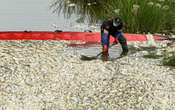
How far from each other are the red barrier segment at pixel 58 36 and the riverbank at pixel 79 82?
1162 millimetres

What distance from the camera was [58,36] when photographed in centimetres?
809

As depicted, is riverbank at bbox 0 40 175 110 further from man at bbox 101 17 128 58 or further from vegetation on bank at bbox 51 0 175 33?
vegetation on bank at bbox 51 0 175 33

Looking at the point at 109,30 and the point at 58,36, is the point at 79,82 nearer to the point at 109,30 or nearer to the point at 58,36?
the point at 109,30

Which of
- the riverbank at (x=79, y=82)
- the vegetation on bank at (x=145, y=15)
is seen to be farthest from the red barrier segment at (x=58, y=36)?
the riverbank at (x=79, y=82)

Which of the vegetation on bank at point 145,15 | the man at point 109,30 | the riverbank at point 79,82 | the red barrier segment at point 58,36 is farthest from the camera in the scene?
the vegetation on bank at point 145,15

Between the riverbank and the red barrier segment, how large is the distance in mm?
1162

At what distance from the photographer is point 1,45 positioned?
7.18 m

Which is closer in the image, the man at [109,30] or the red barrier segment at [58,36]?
the man at [109,30]

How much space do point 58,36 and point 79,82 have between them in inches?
115

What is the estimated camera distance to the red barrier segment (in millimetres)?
7965

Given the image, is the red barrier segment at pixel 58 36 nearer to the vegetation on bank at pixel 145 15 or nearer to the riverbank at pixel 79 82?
the vegetation on bank at pixel 145 15

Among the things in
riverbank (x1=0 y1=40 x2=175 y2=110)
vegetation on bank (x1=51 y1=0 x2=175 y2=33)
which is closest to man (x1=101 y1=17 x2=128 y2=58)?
riverbank (x1=0 y1=40 x2=175 y2=110)

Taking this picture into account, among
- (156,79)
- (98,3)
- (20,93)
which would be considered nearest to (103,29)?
(156,79)

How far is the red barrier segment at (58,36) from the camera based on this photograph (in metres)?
7.96
